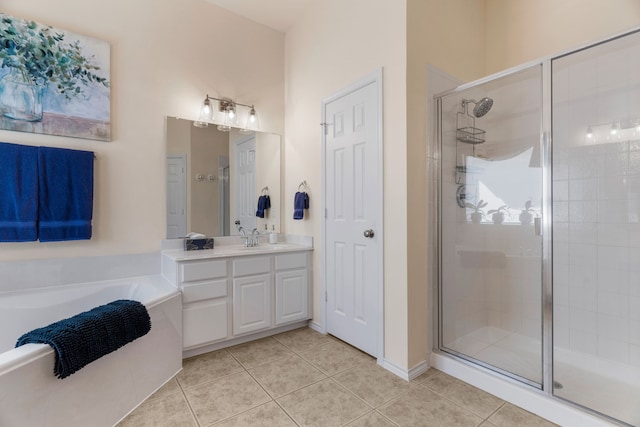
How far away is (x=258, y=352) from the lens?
2.57 metres

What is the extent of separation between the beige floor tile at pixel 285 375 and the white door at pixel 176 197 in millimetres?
1391

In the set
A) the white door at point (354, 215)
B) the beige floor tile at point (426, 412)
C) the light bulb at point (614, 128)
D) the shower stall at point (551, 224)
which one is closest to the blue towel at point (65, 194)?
the white door at point (354, 215)

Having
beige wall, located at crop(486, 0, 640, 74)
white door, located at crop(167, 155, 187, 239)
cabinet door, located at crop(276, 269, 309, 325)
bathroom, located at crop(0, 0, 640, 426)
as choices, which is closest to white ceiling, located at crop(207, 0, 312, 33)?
bathroom, located at crop(0, 0, 640, 426)

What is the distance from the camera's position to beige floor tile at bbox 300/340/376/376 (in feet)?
7.56

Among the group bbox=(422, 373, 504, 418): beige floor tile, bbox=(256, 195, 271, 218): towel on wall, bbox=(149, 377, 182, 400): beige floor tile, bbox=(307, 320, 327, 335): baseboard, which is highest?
bbox=(256, 195, 271, 218): towel on wall

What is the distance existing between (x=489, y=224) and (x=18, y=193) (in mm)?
3400

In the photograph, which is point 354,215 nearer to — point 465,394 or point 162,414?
point 465,394

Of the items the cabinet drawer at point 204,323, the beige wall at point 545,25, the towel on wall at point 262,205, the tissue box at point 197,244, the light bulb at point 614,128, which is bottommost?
the cabinet drawer at point 204,323

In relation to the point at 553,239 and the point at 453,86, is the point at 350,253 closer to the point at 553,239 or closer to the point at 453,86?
the point at 553,239

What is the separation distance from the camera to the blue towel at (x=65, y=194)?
2258 mm

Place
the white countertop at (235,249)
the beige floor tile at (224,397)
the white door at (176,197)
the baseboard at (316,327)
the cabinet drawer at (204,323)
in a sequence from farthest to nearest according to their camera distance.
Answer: the baseboard at (316,327) → the white door at (176,197) → the white countertop at (235,249) → the cabinet drawer at (204,323) → the beige floor tile at (224,397)

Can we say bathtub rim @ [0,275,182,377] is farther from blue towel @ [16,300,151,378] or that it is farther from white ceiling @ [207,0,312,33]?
white ceiling @ [207,0,312,33]

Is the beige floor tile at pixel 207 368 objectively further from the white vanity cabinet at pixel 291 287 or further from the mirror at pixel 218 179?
the mirror at pixel 218 179

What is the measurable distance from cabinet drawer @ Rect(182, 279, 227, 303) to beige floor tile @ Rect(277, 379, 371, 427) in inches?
38.3
